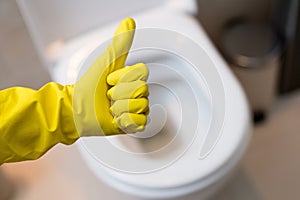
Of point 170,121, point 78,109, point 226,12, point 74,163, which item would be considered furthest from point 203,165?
point 226,12

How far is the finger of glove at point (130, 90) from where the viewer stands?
0.71 m

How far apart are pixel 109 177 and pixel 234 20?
0.64 m

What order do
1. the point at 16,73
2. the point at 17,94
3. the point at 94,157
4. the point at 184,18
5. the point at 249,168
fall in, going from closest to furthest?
the point at 17,94
the point at 94,157
the point at 184,18
the point at 16,73
the point at 249,168

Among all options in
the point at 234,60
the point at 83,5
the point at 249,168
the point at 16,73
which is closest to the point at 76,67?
the point at 83,5

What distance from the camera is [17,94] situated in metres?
0.72

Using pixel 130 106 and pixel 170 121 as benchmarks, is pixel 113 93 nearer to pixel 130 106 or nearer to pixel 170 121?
pixel 130 106

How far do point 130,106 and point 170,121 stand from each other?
19 centimetres

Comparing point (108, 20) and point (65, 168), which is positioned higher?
point (108, 20)

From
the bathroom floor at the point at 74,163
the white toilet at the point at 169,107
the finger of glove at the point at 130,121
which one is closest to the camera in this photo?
the finger of glove at the point at 130,121

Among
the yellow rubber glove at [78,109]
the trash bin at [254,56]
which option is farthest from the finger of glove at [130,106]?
the trash bin at [254,56]

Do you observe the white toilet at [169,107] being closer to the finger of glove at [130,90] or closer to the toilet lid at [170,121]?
the toilet lid at [170,121]

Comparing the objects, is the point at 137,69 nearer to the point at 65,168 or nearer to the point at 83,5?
the point at 83,5

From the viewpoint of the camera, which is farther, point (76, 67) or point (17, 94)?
point (76, 67)

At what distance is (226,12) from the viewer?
1.24 metres
